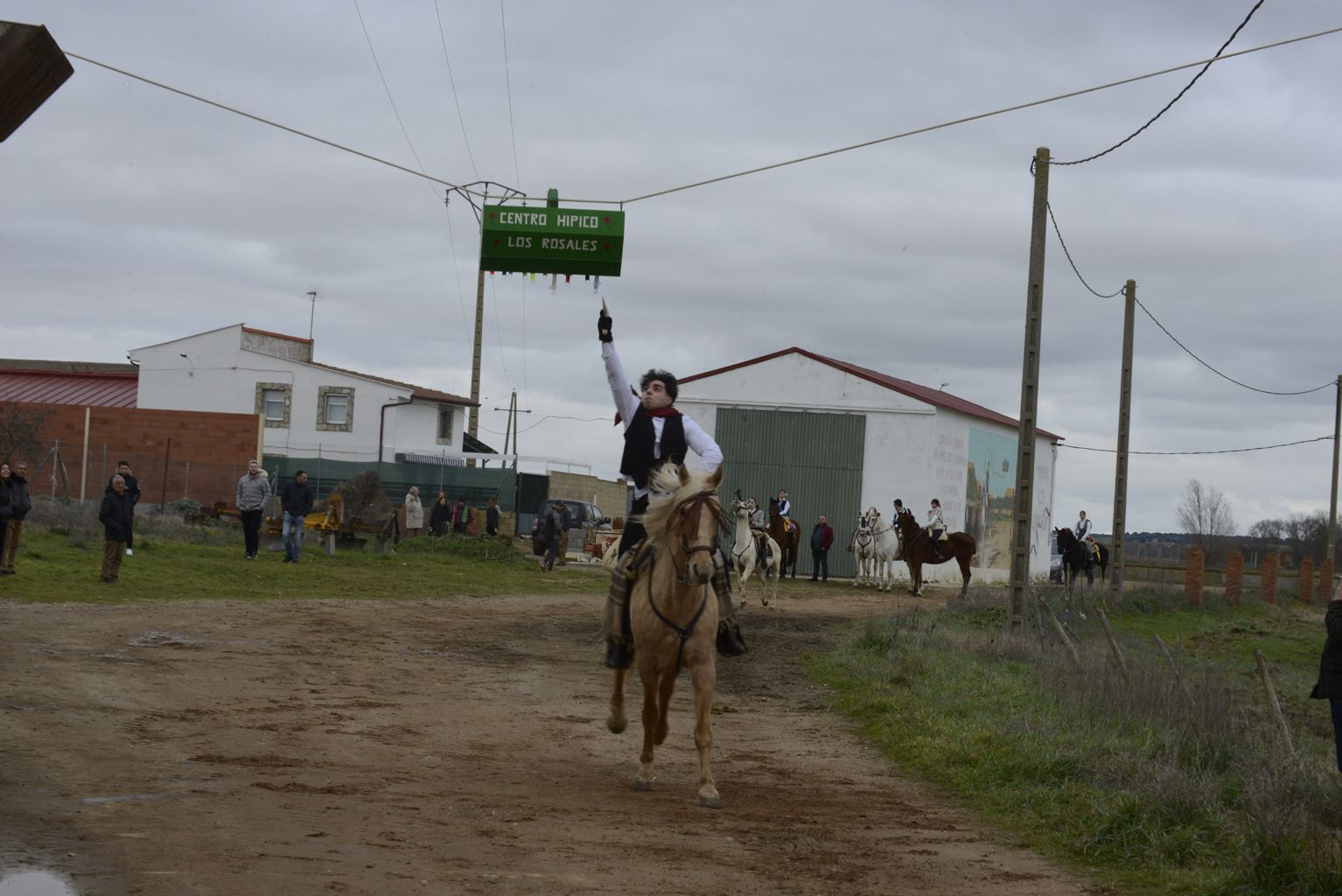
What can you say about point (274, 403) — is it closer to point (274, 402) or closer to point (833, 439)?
point (274, 402)

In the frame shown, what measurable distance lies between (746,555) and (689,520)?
18863 millimetres

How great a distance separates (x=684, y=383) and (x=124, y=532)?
2426 cm

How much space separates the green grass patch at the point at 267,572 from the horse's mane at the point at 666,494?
485 inches

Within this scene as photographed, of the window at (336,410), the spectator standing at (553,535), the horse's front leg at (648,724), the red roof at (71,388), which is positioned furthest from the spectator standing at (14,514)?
the red roof at (71,388)

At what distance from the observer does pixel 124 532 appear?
21.1 m

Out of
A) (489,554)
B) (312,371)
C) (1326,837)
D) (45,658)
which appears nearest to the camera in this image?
(1326,837)

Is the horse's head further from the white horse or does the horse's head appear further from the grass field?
the white horse

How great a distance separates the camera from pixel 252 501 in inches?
1086

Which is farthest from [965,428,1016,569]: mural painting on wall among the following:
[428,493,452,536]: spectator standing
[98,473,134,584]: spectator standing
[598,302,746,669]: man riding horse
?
[598,302,746,669]: man riding horse

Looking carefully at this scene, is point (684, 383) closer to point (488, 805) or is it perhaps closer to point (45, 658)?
point (45, 658)

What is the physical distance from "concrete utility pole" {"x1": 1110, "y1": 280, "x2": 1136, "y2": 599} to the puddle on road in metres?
27.6

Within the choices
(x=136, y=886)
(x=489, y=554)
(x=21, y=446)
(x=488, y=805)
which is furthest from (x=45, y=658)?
(x=21, y=446)

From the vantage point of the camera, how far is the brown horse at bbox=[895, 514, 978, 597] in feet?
112

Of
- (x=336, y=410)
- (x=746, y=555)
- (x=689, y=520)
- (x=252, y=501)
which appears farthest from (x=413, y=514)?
(x=689, y=520)
